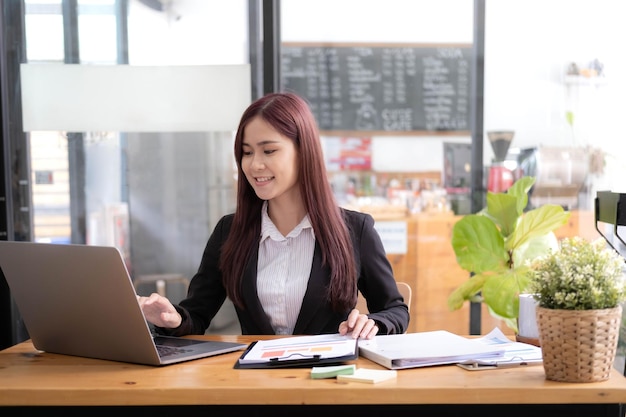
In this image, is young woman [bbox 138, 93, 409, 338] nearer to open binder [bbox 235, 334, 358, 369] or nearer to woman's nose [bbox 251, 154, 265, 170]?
woman's nose [bbox 251, 154, 265, 170]

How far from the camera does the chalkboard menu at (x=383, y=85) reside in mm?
4266

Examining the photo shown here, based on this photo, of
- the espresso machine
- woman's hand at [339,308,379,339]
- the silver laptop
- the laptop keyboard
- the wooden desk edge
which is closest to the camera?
the wooden desk edge

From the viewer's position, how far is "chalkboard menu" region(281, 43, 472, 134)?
4.27 m

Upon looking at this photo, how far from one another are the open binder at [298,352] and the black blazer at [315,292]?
1.22 feet

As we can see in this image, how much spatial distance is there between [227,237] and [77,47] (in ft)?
7.04

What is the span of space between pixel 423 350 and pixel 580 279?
390 mm

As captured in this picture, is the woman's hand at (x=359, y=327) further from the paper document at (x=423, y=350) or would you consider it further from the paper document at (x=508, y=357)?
the paper document at (x=508, y=357)

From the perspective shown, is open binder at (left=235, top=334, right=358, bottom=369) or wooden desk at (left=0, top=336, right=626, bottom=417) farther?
open binder at (left=235, top=334, right=358, bottom=369)

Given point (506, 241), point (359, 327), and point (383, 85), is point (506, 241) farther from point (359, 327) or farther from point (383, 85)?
point (359, 327)

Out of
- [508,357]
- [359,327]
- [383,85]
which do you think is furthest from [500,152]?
[508,357]

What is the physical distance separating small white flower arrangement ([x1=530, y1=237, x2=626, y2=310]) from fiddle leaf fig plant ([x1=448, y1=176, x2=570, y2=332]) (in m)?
1.83

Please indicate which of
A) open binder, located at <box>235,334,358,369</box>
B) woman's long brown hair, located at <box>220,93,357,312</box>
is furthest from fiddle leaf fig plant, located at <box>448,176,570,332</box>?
open binder, located at <box>235,334,358,369</box>

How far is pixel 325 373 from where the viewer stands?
1.59m

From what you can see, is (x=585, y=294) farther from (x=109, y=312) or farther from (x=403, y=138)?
(x=403, y=138)
